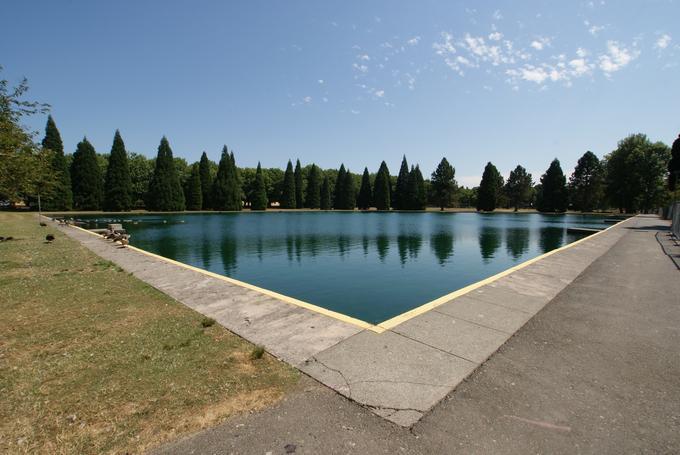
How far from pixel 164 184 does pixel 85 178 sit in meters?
12.9

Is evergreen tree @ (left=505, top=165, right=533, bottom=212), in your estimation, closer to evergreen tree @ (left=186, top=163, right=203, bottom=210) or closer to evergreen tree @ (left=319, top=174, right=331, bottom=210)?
evergreen tree @ (left=319, top=174, right=331, bottom=210)

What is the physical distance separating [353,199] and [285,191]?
20.6 m

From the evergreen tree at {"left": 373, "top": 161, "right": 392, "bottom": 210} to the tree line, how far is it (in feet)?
0.98

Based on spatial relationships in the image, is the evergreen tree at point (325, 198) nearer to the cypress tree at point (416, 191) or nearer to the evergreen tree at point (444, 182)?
the cypress tree at point (416, 191)

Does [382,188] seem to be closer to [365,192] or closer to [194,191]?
[365,192]

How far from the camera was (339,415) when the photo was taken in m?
3.54

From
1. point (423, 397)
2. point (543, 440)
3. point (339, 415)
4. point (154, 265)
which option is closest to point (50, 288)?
point (154, 265)

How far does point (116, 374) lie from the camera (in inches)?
170

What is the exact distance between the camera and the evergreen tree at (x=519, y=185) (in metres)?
97.7

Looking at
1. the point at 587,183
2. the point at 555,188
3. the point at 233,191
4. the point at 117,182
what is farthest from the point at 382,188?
the point at 117,182

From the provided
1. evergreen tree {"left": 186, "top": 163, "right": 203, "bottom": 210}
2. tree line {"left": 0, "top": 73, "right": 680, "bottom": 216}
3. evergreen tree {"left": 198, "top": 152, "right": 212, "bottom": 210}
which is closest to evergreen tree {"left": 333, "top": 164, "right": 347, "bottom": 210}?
tree line {"left": 0, "top": 73, "right": 680, "bottom": 216}

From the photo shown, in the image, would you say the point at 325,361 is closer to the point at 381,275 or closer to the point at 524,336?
the point at 524,336

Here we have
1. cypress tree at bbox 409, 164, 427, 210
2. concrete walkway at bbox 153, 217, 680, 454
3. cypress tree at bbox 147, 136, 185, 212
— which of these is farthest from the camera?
cypress tree at bbox 409, 164, 427, 210

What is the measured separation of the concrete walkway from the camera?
122 inches
